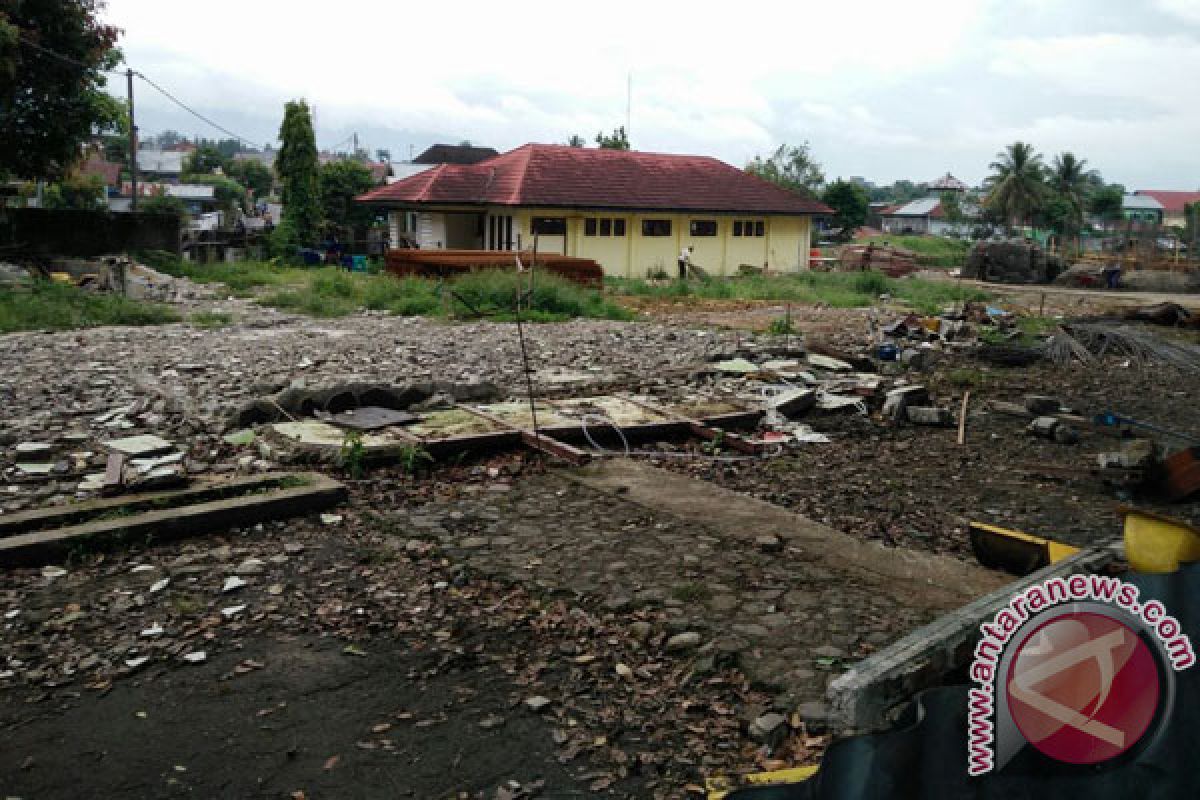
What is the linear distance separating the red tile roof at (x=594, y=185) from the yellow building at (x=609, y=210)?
34mm

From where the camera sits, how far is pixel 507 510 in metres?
5.80

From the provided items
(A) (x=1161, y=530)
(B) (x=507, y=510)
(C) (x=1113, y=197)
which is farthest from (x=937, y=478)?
(C) (x=1113, y=197)

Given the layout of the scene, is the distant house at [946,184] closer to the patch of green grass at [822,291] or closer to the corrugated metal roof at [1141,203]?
the corrugated metal roof at [1141,203]

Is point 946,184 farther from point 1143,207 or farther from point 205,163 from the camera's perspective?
point 205,163

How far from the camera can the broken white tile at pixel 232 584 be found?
4523mm

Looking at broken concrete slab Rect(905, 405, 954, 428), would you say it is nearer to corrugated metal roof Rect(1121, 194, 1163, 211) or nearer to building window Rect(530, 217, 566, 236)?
building window Rect(530, 217, 566, 236)

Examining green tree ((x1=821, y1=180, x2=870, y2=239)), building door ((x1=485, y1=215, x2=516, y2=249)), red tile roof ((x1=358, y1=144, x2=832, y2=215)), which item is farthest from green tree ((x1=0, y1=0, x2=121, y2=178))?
green tree ((x1=821, y1=180, x2=870, y2=239))

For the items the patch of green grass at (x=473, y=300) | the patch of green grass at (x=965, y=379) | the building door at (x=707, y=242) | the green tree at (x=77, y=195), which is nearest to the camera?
the patch of green grass at (x=965, y=379)

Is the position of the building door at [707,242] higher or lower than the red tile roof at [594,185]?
lower

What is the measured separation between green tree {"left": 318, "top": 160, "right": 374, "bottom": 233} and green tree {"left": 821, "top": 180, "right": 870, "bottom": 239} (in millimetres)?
24081

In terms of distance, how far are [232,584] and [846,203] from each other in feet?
162

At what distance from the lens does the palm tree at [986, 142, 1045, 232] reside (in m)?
55.4

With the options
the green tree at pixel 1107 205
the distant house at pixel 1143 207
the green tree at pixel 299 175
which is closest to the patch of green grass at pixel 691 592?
the green tree at pixel 299 175

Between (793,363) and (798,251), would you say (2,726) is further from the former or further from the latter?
(798,251)
